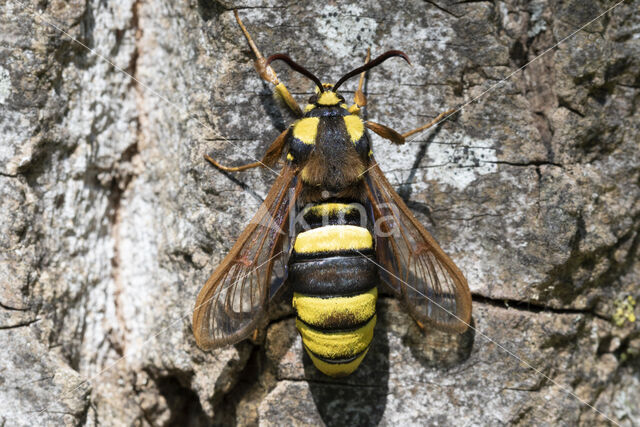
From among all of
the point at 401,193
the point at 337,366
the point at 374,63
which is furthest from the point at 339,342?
the point at 374,63

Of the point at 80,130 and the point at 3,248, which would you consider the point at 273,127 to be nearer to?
the point at 80,130

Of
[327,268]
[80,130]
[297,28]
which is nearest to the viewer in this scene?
[327,268]

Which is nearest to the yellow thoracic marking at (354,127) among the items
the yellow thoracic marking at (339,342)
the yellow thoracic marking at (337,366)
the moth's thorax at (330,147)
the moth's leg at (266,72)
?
the moth's thorax at (330,147)

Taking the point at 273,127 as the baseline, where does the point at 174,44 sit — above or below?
above

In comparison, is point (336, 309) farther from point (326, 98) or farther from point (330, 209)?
point (326, 98)

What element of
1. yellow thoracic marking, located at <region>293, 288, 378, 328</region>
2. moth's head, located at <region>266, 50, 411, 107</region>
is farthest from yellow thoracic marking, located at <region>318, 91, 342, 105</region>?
yellow thoracic marking, located at <region>293, 288, 378, 328</region>

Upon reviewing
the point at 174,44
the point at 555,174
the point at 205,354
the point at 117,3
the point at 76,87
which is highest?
the point at 117,3

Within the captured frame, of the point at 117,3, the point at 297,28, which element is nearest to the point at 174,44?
the point at 117,3
